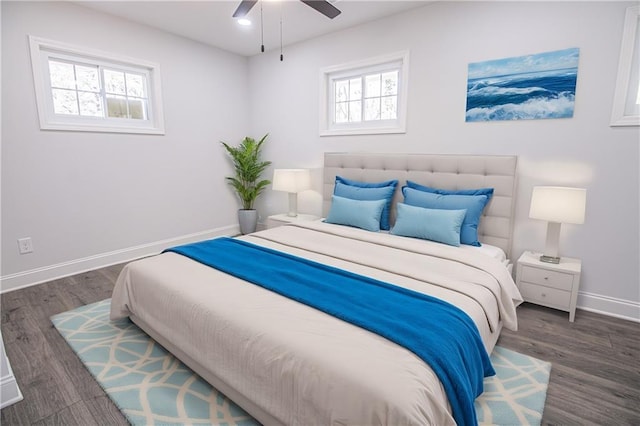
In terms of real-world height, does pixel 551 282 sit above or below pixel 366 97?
below

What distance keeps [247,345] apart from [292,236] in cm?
145

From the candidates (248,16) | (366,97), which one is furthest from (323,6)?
(366,97)

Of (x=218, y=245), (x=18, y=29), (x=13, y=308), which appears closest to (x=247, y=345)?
(x=218, y=245)

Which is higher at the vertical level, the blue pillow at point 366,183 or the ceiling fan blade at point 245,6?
the ceiling fan blade at point 245,6

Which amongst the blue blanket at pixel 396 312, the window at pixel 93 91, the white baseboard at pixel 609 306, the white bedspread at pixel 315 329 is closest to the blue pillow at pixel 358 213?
the white bedspread at pixel 315 329

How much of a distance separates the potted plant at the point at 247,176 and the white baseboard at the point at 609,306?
3.80 m

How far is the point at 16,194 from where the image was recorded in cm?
293

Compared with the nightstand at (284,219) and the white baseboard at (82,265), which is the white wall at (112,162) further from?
the nightstand at (284,219)

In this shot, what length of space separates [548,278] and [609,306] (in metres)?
0.60

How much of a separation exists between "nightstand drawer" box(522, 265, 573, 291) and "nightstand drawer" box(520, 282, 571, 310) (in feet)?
0.12

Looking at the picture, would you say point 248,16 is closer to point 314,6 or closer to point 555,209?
point 314,6

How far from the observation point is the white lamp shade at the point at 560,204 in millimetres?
2359

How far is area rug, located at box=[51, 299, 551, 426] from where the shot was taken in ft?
5.18

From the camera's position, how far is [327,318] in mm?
1504
